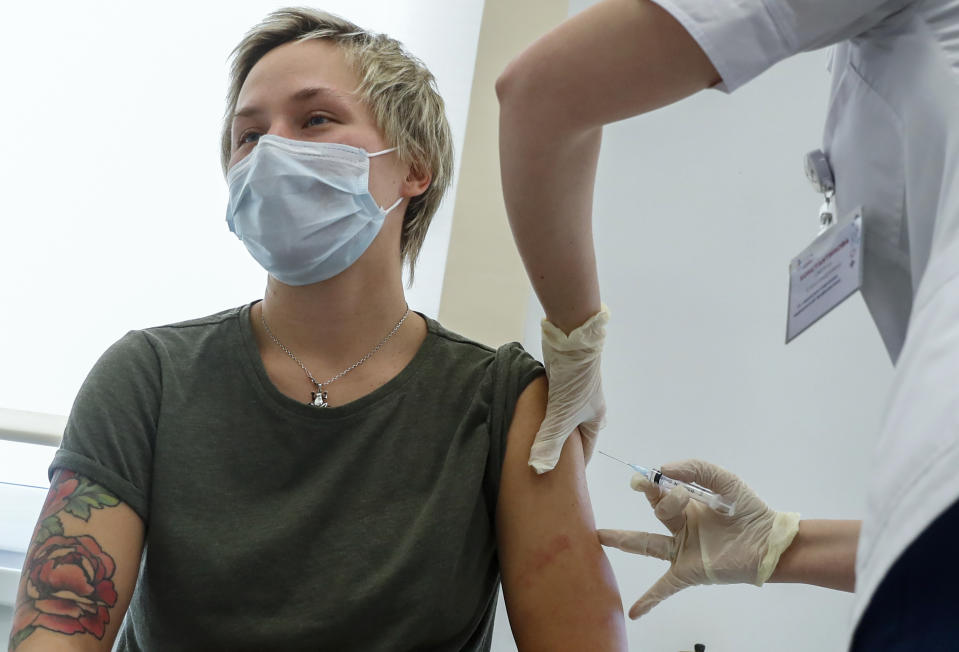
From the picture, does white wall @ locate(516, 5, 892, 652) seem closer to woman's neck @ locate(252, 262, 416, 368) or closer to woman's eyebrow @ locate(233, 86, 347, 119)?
woman's neck @ locate(252, 262, 416, 368)

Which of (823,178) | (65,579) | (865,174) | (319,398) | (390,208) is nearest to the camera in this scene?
(865,174)

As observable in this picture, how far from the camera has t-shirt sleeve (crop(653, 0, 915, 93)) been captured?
2.58ft

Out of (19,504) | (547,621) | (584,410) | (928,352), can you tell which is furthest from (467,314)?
(928,352)

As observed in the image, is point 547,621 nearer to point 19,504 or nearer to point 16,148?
point 19,504

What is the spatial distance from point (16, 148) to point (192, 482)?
141cm

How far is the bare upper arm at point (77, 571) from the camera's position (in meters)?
1.11

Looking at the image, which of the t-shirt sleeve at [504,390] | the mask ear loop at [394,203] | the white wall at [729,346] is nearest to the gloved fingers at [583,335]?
the t-shirt sleeve at [504,390]

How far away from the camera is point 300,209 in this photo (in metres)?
1.38

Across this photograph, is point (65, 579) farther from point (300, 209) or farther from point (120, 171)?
point (120, 171)

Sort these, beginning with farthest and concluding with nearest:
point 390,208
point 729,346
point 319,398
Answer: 1. point 729,346
2. point 390,208
3. point 319,398

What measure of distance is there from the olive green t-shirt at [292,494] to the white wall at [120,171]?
33.8 inches

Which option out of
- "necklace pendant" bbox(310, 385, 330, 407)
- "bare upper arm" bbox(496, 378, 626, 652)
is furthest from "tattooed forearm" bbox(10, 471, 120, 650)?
"bare upper arm" bbox(496, 378, 626, 652)

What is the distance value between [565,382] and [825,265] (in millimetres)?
423

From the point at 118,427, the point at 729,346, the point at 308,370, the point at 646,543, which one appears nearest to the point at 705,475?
the point at 646,543
